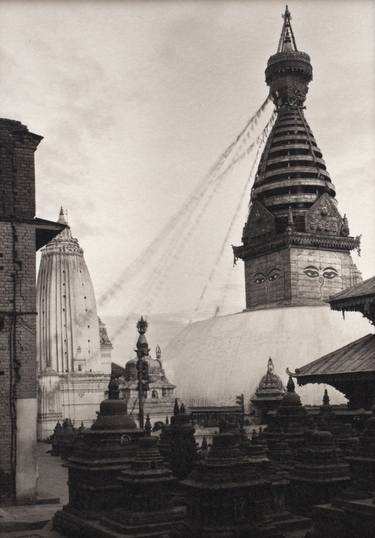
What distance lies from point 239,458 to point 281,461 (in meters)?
4.66

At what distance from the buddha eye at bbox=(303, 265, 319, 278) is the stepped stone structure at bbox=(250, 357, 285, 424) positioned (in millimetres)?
9911

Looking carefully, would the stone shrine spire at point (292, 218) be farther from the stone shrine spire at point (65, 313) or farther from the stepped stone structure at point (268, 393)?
the stone shrine spire at point (65, 313)

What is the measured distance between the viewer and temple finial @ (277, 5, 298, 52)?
50.1 metres

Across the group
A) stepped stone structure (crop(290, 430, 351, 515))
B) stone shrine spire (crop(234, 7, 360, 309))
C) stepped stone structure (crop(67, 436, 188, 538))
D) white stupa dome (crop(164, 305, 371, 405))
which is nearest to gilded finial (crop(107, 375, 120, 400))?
stepped stone structure (crop(67, 436, 188, 538))

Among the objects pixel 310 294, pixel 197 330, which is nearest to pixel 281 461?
pixel 310 294

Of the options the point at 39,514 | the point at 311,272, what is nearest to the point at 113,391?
the point at 39,514

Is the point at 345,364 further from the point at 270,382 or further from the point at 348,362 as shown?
the point at 270,382

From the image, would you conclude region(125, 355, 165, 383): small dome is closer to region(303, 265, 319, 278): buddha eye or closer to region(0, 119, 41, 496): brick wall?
region(303, 265, 319, 278): buddha eye

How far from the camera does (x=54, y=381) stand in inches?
1994

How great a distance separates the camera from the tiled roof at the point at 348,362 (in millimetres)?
19453

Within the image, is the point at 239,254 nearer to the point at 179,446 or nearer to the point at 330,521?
the point at 179,446

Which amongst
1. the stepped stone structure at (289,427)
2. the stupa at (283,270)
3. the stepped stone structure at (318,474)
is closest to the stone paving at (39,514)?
the stepped stone structure at (318,474)

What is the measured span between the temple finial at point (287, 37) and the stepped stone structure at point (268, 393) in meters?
23.8

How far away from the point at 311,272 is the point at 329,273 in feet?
4.24
